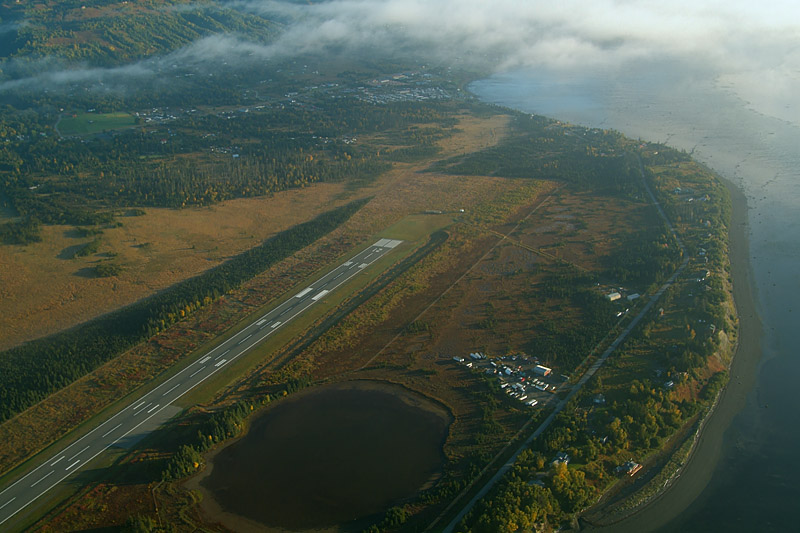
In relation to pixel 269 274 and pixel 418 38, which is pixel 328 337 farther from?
pixel 418 38

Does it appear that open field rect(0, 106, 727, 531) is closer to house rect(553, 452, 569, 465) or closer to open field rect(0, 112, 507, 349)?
house rect(553, 452, 569, 465)

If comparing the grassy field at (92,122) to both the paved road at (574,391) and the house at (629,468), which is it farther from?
the house at (629,468)

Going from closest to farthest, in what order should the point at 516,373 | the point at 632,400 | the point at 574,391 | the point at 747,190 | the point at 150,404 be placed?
the point at 632,400
the point at 574,391
the point at 150,404
the point at 516,373
the point at 747,190

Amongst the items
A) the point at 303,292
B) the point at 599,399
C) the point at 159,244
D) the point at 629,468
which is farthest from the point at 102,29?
the point at 629,468

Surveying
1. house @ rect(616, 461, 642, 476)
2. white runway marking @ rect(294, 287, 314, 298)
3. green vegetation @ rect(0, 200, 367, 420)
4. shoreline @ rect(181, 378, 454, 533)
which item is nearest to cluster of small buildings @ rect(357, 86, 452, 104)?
green vegetation @ rect(0, 200, 367, 420)

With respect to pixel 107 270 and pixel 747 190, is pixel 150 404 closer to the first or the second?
pixel 107 270

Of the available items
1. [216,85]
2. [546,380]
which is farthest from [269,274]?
[216,85]
